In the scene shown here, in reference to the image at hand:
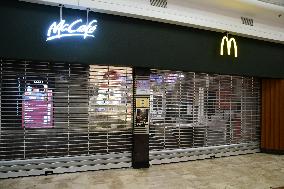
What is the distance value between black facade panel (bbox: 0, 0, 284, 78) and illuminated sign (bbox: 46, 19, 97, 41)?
109 millimetres

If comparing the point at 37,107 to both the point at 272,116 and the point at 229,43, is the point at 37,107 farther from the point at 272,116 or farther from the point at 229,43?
the point at 272,116

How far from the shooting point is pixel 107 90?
21.5 ft

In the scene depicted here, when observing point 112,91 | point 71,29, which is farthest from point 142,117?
point 71,29

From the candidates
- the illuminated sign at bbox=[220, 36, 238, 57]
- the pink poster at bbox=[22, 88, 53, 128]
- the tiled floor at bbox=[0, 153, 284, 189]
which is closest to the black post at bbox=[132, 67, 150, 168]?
the tiled floor at bbox=[0, 153, 284, 189]

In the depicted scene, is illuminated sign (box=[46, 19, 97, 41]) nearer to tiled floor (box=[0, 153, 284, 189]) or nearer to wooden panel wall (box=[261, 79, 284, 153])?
tiled floor (box=[0, 153, 284, 189])

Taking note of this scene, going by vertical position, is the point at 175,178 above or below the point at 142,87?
below

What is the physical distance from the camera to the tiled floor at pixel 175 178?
17.4 ft

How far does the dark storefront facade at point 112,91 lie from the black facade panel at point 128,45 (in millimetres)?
20

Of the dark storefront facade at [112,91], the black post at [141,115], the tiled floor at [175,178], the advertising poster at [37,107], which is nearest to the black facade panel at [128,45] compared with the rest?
the dark storefront facade at [112,91]

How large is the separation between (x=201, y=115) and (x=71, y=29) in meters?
4.43

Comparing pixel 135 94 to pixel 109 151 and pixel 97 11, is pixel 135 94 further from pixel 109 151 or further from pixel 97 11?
pixel 97 11

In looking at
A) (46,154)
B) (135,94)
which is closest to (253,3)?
(135,94)

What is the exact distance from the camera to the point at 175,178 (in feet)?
19.1

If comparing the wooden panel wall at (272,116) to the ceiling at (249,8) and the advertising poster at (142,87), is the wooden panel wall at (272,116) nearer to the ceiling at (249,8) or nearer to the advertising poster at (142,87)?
the ceiling at (249,8)
